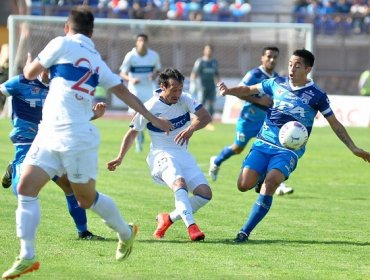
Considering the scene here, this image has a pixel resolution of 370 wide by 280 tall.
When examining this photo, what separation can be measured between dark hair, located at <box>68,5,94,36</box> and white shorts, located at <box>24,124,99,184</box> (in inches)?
32.8

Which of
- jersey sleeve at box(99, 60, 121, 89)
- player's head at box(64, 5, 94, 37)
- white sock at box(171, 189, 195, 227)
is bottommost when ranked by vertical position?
white sock at box(171, 189, 195, 227)

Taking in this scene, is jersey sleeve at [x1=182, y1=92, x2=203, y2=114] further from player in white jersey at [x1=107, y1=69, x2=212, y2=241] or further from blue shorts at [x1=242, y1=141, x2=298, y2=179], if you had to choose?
blue shorts at [x1=242, y1=141, x2=298, y2=179]

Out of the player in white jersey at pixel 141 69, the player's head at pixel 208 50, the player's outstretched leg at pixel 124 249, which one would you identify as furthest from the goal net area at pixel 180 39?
the player's outstretched leg at pixel 124 249

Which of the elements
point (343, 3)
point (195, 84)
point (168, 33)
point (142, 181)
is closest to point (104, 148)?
point (142, 181)

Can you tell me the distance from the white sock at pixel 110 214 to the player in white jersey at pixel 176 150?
180cm

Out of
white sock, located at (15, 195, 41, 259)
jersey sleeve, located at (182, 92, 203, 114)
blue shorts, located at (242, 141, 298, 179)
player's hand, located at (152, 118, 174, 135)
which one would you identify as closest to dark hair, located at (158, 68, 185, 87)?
jersey sleeve, located at (182, 92, 203, 114)

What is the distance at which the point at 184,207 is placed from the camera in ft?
34.6

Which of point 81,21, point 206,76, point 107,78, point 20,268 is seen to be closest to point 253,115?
point 107,78

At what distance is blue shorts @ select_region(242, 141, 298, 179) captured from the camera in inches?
429

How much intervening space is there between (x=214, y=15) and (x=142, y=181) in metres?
21.2

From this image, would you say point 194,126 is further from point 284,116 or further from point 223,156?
point 223,156

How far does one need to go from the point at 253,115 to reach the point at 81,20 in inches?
Answer: 315

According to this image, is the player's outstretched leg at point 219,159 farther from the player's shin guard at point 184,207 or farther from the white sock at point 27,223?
the white sock at point 27,223

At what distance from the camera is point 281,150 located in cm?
1102
